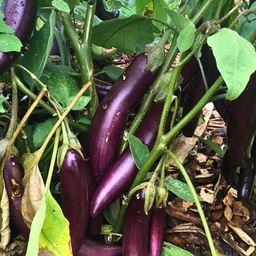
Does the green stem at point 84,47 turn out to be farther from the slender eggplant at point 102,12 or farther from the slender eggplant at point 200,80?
the slender eggplant at point 102,12

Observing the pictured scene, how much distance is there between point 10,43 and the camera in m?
0.73

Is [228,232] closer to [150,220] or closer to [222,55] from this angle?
[150,220]

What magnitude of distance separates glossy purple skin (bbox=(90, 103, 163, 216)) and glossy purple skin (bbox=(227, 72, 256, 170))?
5.3 inches

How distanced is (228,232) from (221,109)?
261 millimetres

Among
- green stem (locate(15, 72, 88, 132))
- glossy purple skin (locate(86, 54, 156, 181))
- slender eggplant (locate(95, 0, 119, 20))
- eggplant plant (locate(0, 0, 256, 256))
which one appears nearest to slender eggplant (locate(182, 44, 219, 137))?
eggplant plant (locate(0, 0, 256, 256))

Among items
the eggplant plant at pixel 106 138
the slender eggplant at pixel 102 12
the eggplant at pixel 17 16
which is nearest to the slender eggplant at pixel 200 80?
the eggplant plant at pixel 106 138

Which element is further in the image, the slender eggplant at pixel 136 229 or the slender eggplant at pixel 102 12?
the slender eggplant at pixel 102 12

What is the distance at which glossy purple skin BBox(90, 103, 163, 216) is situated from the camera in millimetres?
802

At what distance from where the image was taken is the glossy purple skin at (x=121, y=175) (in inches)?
31.6

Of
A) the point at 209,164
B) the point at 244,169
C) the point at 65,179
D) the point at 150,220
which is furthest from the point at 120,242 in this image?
the point at 209,164

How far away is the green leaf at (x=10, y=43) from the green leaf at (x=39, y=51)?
112 mm

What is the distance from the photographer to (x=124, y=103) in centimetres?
87

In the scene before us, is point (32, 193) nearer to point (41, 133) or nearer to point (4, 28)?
point (41, 133)

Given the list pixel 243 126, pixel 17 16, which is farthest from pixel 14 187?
pixel 243 126
